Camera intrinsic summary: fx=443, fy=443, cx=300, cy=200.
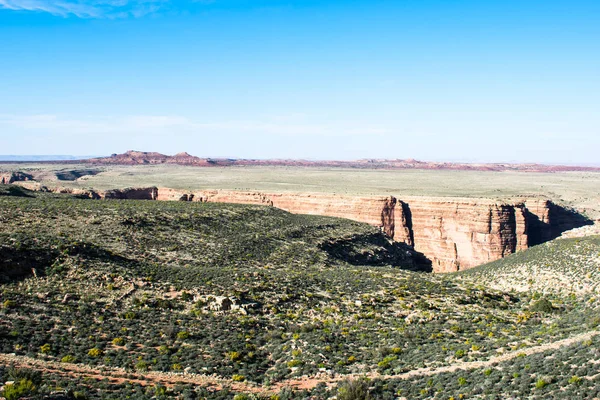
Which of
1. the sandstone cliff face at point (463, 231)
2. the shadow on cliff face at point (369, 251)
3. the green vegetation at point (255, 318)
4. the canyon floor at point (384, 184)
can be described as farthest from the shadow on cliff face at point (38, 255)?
the canyon floor at point (384, 184)

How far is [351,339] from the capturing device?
65.6 ft

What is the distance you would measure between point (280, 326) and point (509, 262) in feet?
71.6

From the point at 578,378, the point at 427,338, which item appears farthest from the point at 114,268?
the point at 578,378

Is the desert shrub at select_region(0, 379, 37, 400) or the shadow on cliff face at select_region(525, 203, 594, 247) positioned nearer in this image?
the desert shrub at select_region(0, 379, 37, 400)

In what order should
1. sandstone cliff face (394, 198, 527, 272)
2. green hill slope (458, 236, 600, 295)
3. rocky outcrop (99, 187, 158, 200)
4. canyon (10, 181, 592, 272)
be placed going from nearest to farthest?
green hill slope (458, 236, 600, 295), sandstone cliff face (394, 198, 527, 272), canyon (10, 181, 592, 272), rocky outcrop (99, 187, 158, 200)

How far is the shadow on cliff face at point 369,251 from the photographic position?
40.4m

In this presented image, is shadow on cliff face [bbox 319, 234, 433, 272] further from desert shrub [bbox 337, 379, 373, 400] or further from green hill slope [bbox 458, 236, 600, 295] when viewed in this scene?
desert shrub [bbox 337, 379, 373, 400]

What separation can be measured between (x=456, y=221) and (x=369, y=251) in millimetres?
15555

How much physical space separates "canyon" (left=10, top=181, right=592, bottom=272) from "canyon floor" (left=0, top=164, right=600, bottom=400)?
44.0 ft

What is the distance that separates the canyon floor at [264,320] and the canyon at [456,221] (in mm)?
13407

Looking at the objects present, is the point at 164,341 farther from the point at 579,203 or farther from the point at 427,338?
the point at 579,203

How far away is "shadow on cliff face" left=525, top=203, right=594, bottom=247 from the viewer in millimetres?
52594

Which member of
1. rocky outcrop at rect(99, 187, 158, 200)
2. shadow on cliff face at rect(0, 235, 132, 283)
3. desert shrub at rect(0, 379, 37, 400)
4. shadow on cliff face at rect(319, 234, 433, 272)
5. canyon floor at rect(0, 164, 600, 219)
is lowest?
shadow on cliff face at rect(319, 234, 433, 272)

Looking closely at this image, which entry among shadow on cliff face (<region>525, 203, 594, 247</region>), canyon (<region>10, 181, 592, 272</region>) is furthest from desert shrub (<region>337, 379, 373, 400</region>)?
shadow on cliff face (<region>525, 203, 594, 247</region>)
